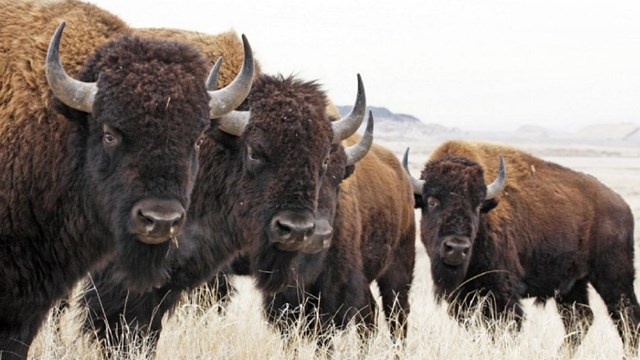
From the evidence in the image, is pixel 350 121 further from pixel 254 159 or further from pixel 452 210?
pixel 452 210

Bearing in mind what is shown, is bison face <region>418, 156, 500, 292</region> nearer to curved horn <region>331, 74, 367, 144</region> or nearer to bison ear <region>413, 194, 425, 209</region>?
bison ear <region>413, 194, 425, 209</region>

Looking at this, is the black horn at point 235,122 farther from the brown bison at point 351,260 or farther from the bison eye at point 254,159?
the brown bison at point 351,260

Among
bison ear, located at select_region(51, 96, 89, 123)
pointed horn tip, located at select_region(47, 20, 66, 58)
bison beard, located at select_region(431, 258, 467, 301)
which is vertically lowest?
bison beard, located at select_region(431, 258, 467, 301)

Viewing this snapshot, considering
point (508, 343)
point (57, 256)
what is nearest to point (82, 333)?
point (57, 256)

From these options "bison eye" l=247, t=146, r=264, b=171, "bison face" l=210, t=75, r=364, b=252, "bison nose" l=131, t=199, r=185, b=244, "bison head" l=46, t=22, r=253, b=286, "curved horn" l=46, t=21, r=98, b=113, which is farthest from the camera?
"bison eye" l=247, t=146, r=264, b=171

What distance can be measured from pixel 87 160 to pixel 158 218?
646mm

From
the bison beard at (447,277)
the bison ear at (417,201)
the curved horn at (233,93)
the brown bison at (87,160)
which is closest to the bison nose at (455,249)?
the bison beard at (447,277)

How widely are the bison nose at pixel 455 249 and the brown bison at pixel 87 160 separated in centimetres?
459

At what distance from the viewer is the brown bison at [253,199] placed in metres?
5.94

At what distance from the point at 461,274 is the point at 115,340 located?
14.0ft

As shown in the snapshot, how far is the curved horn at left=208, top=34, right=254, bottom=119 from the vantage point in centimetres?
516

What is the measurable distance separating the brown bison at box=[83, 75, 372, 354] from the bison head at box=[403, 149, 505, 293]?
9.96 ft

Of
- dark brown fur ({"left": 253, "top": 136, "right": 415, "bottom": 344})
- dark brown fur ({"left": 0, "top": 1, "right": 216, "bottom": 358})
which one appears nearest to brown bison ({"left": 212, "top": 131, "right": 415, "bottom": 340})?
dark brown fur ({"left": 253, "top": 136, "right": 415, "bottom": 344})

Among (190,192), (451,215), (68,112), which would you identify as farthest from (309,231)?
(451,215)
